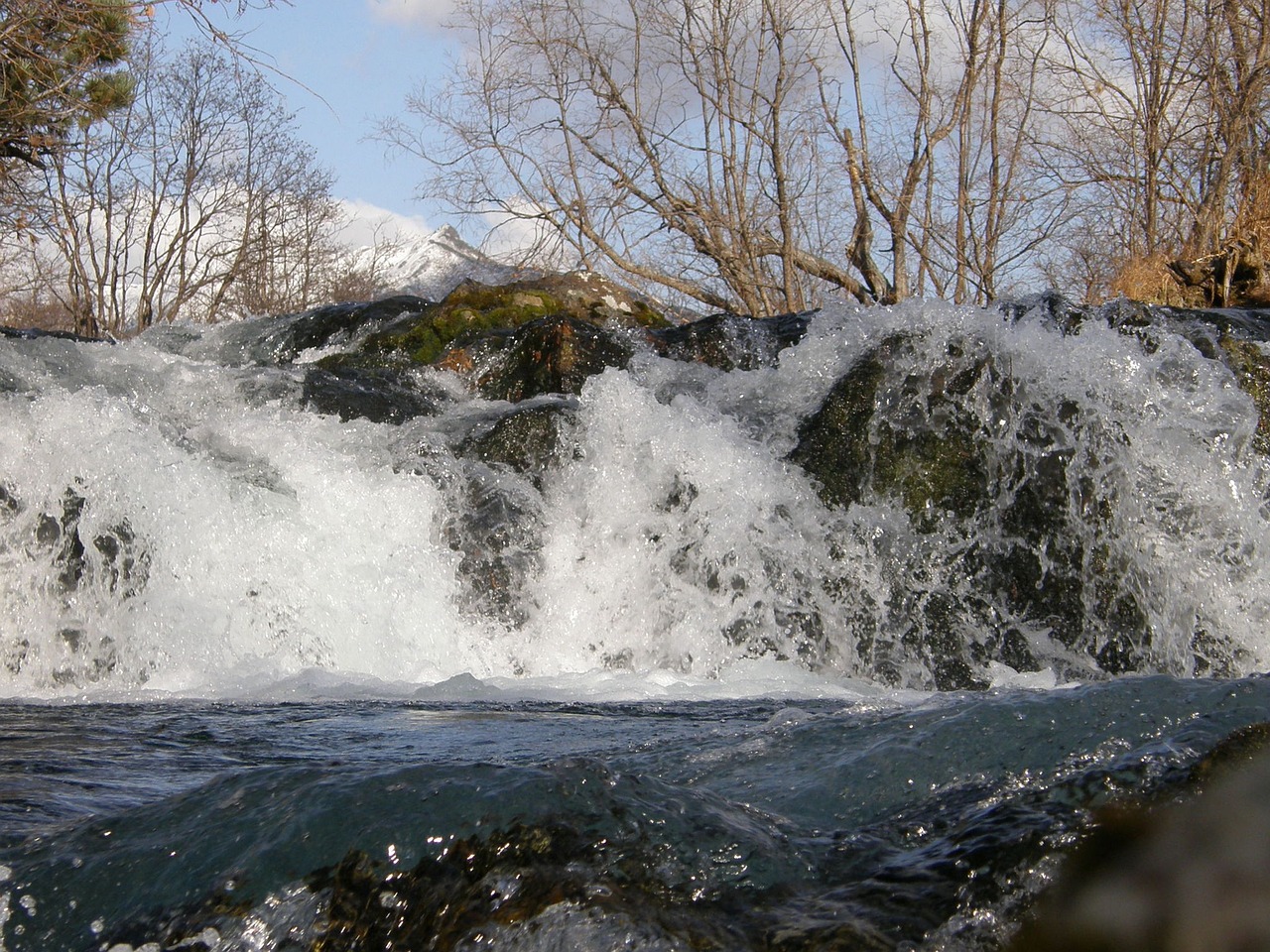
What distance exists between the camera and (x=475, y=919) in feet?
4.99

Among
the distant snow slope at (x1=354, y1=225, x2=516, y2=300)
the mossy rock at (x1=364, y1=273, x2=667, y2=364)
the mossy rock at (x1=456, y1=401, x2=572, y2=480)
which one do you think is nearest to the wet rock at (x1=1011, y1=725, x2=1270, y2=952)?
the mossy rock at (x1=456, y1=401, x2=572, y2=480)

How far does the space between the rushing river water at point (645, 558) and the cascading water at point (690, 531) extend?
2cm

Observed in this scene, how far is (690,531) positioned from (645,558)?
0.26 metres

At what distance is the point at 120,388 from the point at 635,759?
17.1 ft

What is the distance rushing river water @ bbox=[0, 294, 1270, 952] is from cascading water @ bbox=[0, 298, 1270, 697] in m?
0.02

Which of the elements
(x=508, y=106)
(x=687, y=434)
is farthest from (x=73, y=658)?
(x=508, y=106)

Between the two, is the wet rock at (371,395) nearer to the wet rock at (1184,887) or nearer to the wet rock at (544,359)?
the wet rock at (544,359)

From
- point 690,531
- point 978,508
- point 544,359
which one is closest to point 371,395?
point 544,359

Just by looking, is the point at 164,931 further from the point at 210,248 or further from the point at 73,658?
the point at 210,248

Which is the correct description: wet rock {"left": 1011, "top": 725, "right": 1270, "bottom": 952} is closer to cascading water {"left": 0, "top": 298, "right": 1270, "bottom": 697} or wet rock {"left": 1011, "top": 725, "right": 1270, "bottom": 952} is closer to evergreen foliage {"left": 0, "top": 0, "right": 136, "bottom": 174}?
cascading water {"left": 0, "top": 298, "right": 1270, "bottom": 697}

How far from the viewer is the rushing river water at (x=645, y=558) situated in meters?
3.18

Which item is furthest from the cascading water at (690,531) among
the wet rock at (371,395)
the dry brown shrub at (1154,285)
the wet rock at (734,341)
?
the dry brown shrub at (1154,285)

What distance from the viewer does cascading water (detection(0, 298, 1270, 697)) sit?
215 inches

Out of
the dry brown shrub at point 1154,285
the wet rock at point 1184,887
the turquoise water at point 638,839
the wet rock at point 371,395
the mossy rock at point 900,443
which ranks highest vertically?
the dry brown shrub at point 1154,285
